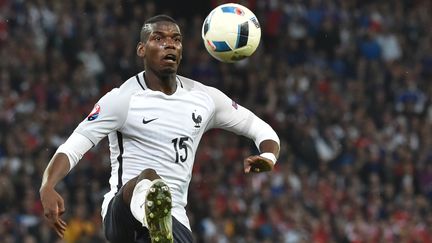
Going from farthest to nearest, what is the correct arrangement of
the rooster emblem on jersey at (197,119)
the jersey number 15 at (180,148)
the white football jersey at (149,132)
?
the rooster emblem on jersey at (197,119), the jersey number 15 at (180,148), the white football jersey at (149,132)

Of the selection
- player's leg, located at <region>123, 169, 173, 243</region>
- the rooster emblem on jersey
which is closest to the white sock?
player's leg, located at <region>123, 169, 173, 243</region>

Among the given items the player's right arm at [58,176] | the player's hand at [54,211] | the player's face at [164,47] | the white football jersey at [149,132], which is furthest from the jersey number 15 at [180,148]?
the player's hand at [54,211]

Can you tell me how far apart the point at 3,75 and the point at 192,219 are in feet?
11.3

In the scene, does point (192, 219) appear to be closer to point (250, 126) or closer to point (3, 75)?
point (3, 75)

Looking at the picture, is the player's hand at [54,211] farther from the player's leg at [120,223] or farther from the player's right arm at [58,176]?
the player's leg at [120,223]

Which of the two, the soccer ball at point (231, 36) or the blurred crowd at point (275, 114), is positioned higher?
the soccer ball at point (231, 36)

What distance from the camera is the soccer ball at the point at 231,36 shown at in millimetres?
7648

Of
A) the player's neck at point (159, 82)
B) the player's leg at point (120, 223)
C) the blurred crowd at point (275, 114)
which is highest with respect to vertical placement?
the player's neck at point (159, 82)

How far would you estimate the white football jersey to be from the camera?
6898mm

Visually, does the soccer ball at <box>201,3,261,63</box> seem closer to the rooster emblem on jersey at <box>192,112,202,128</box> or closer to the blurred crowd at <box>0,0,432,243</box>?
the rooster emblem on jersey at <box>192,112,202,128</box>

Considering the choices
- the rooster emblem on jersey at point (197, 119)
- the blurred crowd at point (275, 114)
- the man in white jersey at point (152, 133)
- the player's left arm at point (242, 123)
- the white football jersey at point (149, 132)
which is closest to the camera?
the man in white jersey at point (152, 133)

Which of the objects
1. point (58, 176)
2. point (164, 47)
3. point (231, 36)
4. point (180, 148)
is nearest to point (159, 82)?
point (164, 47)

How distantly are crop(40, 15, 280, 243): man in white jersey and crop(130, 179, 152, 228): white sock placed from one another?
0.25 feet

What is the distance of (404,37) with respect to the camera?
19.4 metres
